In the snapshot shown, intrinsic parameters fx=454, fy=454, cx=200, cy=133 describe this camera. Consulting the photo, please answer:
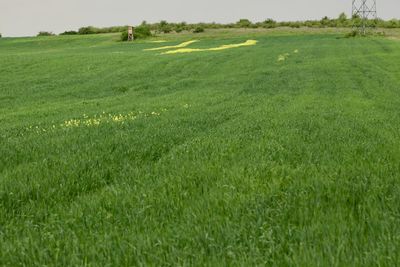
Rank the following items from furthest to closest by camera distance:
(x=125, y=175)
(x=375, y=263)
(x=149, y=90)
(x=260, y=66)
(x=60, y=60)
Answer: (x=60, y=60), (x=260, y=66), (x=149, y=90), (x=125, y=175), (x=375, y=263)

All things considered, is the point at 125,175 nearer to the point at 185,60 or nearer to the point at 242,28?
the point at 185,60

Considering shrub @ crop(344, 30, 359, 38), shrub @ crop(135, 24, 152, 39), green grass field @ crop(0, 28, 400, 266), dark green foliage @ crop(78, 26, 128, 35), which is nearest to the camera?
green grass field @ crop(0, 28, 400, 266)

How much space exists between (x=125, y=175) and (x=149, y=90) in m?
20.2

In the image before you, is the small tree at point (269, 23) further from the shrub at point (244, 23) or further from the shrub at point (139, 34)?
the shrub at point (139, 34)

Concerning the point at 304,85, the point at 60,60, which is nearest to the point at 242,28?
the point at 60,60

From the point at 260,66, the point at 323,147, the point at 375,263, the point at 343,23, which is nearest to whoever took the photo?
the point at 375,263

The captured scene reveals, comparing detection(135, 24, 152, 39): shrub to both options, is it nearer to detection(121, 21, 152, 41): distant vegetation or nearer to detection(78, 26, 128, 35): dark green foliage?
detection(121, 21, 152, 41): distant vegetation

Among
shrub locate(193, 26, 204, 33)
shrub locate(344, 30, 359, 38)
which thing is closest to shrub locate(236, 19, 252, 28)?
shrub locate(193, 26, 204, 33)

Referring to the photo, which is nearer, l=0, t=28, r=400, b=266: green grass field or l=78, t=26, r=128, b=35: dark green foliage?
l=0, t=28, r=400, b=266: green grass field

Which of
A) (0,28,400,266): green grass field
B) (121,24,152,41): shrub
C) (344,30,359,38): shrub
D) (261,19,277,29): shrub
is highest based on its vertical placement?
(261,19,277,29): shrub

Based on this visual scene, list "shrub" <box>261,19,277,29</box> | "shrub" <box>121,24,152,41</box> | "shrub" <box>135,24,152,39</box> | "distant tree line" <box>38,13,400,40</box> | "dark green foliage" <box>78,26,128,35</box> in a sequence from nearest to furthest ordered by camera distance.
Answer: "shrub" <box>121,24,152,41</box> < "shrub" <box>135,24,152,39</box> < "distant tree line" <box>38,13,400,40</box> < "shrub" <box>261,19,277,29</box> < "dark green foliage" <box>78,26,128,35</box>

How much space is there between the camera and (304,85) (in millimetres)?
24156

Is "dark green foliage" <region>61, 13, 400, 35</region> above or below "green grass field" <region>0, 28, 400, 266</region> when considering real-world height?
above

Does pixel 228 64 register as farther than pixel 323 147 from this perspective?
Yes
